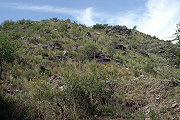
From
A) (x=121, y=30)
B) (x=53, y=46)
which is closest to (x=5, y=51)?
(x=53, y=46)

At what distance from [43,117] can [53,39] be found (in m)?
17.1

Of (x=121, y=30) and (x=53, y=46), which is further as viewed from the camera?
(x=121, y=30)

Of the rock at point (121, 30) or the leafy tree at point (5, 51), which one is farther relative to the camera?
the rock at point (121, 30)

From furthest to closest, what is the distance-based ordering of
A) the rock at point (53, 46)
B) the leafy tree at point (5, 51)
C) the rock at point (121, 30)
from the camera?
the rock at point (121, 30) → the rock at point (53, 46) → the leafy tree at point (5, 51)

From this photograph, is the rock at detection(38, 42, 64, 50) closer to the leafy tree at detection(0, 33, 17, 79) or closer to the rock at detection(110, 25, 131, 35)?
the leafy tree at detection(0, 33, 17, 79)

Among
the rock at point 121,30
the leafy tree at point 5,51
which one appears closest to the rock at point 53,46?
the leafy tree at point 5,51

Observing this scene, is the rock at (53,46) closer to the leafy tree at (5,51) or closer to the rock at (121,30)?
the leafy tree at (5,51)

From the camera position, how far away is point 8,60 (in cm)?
880

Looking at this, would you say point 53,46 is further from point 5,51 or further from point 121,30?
point 121,30

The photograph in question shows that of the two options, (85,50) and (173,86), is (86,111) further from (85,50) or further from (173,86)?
(85,50)

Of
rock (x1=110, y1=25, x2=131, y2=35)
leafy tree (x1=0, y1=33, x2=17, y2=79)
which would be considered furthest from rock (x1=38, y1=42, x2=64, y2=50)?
rock (x1=110, y1=25, x2=131, y2=35)

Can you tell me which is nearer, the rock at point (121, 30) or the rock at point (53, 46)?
the rock at point (53, 46)

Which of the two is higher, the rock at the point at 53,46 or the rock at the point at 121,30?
the rock at the point at 121,30

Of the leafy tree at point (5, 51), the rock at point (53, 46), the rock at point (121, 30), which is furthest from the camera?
the rock at point (121, 30)
